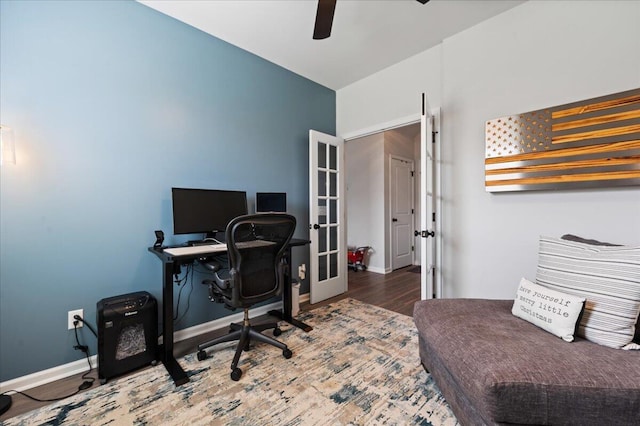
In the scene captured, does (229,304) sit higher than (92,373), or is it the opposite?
(229,304)

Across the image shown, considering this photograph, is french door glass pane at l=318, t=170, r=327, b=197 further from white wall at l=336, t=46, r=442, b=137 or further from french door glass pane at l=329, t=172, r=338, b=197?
white wall at l=336, t=46, r=442, b=137

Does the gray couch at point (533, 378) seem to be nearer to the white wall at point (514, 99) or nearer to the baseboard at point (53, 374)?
the white wall at point (514, 99)

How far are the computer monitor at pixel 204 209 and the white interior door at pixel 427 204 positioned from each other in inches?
67.3

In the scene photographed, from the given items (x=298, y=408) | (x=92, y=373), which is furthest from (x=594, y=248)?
(x=92, y=373)

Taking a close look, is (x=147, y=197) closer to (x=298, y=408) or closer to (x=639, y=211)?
(x=298, y=408)

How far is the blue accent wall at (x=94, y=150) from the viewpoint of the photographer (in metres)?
1.70

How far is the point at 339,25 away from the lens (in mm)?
2416

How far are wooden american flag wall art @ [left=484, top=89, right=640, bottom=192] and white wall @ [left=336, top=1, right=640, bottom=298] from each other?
10 cm

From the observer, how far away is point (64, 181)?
6.04ft

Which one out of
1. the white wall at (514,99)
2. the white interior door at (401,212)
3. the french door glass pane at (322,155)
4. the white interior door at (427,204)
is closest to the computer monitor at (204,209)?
the french door glass pane at (322,155)

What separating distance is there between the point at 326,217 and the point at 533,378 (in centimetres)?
261

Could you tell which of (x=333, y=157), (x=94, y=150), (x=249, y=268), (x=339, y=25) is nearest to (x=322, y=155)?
(x=333, y=157)

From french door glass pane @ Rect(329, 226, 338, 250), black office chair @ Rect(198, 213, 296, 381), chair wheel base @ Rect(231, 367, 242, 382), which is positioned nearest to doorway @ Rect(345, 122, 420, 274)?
french door glass pane @ Rect(329, 226, 338, 250)

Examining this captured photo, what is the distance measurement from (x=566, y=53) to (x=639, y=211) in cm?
126
